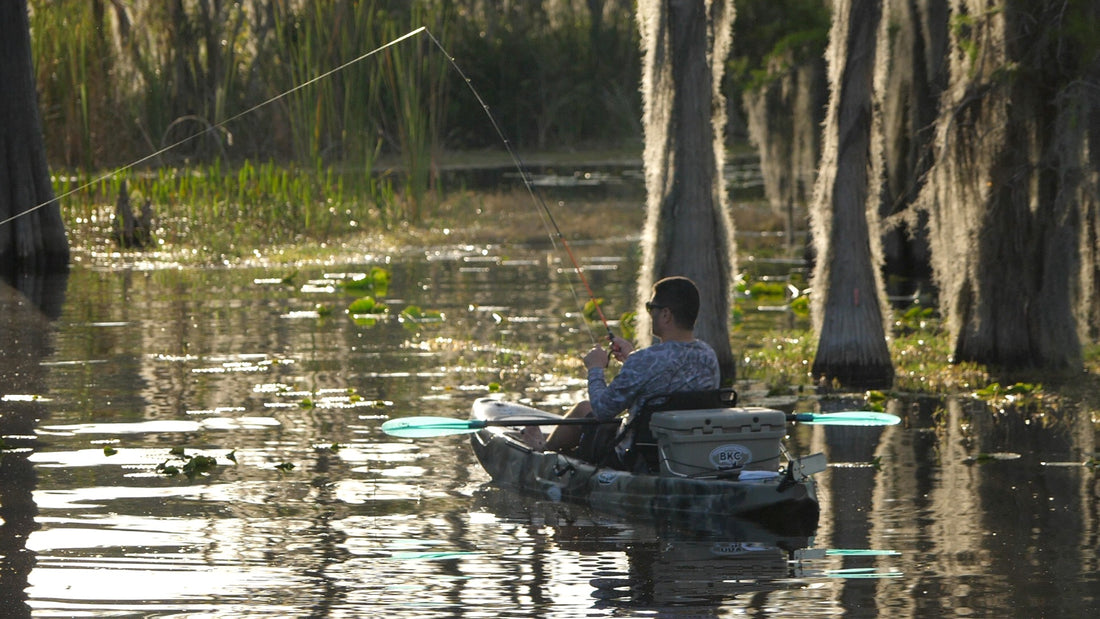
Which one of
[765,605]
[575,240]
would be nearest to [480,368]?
[765,605]

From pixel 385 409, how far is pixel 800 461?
196 inches

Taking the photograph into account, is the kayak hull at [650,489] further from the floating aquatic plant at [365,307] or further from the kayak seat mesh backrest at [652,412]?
the floating aquatic plant at [365,307]

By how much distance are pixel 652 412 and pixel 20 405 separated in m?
5.90

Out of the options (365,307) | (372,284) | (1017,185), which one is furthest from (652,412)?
(372,284)

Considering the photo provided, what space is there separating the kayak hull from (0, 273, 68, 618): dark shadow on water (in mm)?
2737

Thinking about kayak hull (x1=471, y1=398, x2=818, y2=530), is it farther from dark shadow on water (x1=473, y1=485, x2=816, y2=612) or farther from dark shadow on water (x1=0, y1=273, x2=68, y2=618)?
dark shadow on water (x1=0, y1=273, x2=68, y2=618)

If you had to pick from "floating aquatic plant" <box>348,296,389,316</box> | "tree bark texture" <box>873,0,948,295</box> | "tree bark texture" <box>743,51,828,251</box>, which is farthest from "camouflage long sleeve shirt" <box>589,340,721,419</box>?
"tree bark texture" <box>743,51,828,251</box>

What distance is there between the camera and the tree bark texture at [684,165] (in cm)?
1415

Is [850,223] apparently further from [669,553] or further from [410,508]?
[669,553]

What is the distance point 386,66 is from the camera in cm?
3002

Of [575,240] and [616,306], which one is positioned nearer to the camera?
[616,306]

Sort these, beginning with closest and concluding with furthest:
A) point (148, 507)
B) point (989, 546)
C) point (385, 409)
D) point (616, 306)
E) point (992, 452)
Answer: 1. point (989, 546)
2. point (148, 507)
3. point (992, 452)
4. point (385, 409)
5. point (616, 306)

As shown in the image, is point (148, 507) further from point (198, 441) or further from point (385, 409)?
point (385, 409)

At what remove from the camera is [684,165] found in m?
14.2
